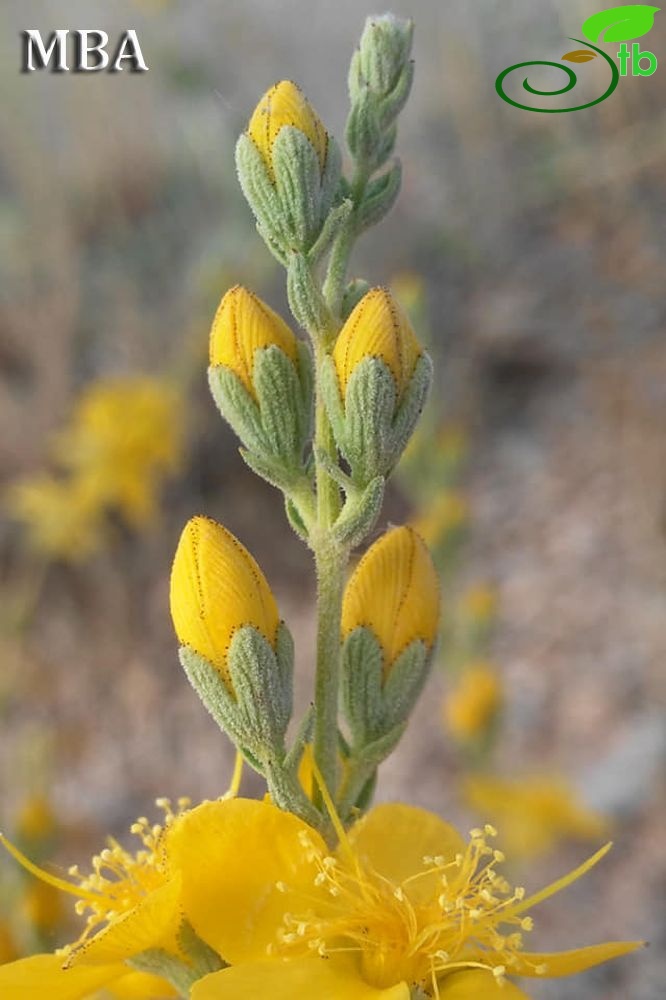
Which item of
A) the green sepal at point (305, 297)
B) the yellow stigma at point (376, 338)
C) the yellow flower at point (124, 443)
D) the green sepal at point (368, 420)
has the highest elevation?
the yellow flower at point (124, 443)

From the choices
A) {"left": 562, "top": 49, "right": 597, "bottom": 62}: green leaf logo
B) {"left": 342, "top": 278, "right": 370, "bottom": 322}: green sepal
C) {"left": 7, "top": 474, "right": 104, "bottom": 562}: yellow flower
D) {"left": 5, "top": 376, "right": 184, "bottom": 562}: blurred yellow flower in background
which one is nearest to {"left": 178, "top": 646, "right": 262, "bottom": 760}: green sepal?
{"left": 342, "top": 278, "right": 370, "bottom": 322}: green sepal

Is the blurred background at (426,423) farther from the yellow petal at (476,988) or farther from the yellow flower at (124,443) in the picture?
the yellow petal at (476,988)

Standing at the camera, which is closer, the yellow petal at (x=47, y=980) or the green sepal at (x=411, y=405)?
the yellow petal at (x=47, y=980)

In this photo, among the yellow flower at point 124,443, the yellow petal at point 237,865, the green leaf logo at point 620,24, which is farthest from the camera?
the yellow flower at point 124,443

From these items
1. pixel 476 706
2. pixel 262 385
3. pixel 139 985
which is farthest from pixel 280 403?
pixel 476 706

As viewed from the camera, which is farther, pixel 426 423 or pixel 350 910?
pixel 426 423

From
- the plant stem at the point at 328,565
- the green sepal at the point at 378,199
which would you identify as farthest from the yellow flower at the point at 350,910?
the green sepal at the point at 378,199

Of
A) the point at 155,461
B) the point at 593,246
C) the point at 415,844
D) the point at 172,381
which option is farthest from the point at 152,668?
the point at 415,844

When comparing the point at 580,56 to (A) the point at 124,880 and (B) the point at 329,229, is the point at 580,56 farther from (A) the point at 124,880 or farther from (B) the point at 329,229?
(A) the point at 124,880
